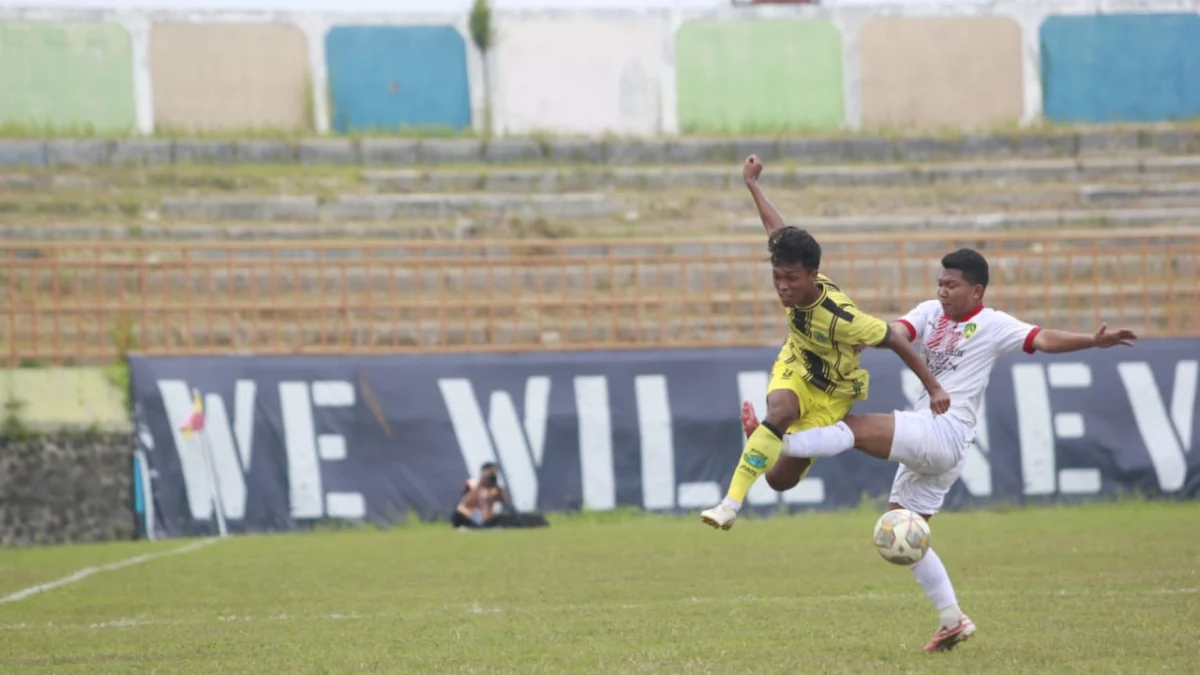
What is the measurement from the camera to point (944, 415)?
780 cm

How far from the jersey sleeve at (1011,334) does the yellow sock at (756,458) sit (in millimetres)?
1236

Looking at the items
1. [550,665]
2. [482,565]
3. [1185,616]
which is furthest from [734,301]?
[550,665]

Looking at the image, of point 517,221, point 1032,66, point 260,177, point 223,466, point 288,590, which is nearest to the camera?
point 288,590

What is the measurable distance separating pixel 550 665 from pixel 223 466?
10075mm

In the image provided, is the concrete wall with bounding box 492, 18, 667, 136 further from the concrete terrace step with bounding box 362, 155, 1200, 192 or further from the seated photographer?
the seated photographer

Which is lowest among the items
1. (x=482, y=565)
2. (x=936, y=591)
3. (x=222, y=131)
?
(x=482, y=565)

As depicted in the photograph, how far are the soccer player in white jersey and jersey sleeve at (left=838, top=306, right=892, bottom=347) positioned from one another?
0.21m

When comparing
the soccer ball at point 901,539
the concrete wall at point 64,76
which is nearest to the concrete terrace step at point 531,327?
the soccer ball at point 901,539

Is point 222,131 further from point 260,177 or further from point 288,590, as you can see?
point 288,590

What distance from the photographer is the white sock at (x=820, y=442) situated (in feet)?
24.7

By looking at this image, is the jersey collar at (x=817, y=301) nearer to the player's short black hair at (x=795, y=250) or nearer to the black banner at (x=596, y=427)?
the player's short black hair at (x=795, y=250)

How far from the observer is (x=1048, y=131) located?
28688 millimetres

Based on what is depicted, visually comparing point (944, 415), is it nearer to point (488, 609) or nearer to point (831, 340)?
point (831, 340)

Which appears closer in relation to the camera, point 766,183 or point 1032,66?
point 766,183
